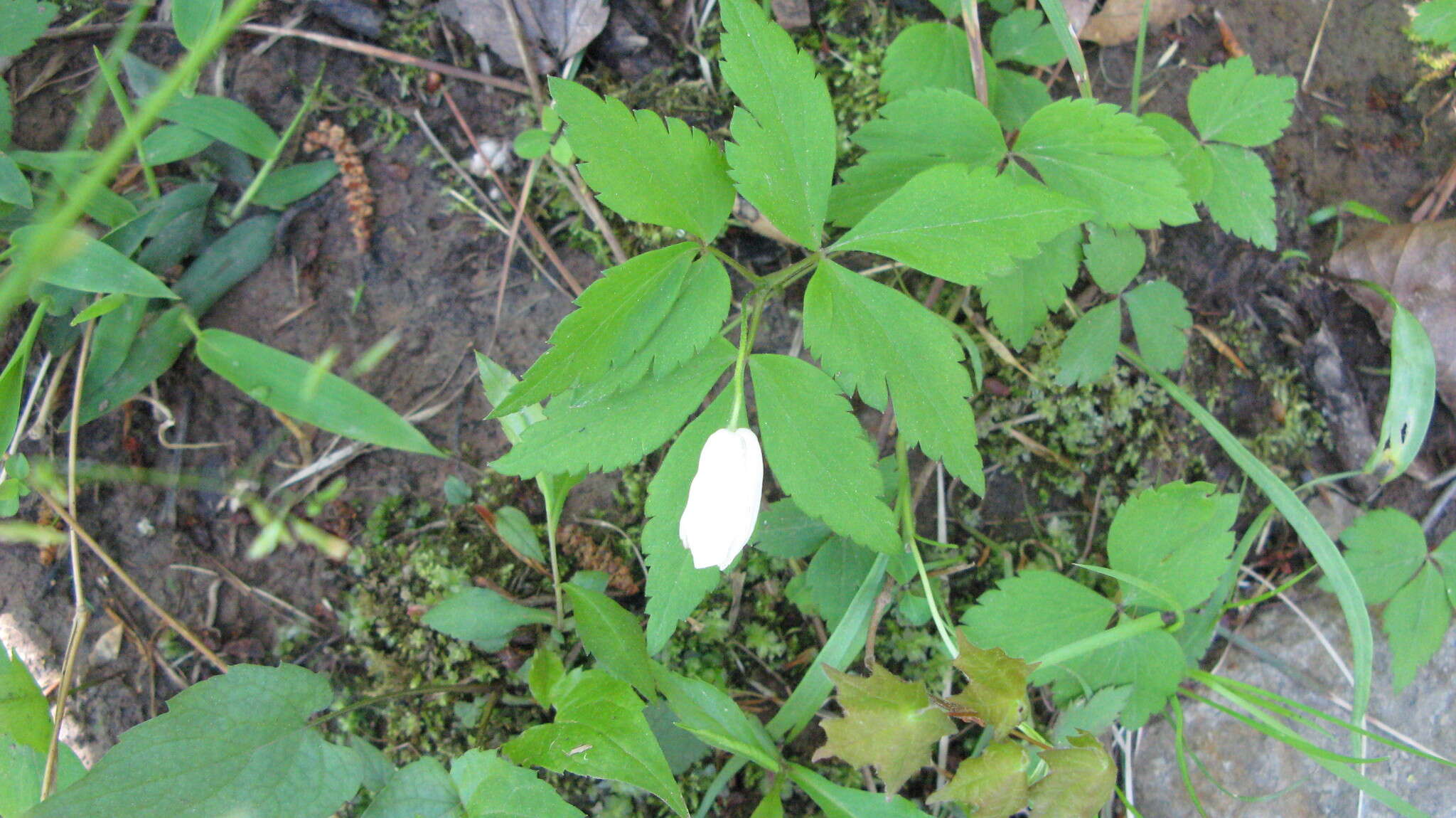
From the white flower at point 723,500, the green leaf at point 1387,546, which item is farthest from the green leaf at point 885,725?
the green leaf at point 1387,546

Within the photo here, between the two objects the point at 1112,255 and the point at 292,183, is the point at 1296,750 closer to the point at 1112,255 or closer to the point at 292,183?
the point at 1112,255

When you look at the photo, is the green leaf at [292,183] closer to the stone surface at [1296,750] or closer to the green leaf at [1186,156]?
the green leaf at [1186,156]

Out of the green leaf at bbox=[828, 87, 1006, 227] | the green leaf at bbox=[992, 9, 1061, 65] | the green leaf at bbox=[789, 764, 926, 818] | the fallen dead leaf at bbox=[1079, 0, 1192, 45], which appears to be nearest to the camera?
the green leaf at bbox=[789, 764, 926, 818]

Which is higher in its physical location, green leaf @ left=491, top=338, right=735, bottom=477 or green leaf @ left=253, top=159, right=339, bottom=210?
green leaf @ left=253, top=159, right=339, bottom=210

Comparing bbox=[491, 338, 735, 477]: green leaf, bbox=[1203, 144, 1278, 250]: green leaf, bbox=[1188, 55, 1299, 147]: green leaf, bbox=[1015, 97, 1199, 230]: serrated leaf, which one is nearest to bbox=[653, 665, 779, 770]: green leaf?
bbox=[491, 338, 735, 477]: green leaf

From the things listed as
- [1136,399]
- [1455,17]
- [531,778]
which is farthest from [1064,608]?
[1455,17]

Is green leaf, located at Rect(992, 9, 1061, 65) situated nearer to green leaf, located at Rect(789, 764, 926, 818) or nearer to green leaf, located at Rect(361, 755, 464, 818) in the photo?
green leaf, located at Rect(789, 764, 926, 818)

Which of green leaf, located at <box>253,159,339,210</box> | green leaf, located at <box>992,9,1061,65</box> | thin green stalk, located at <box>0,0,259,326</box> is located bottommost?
green leaf, located at <box>253,159,339,210</box>
